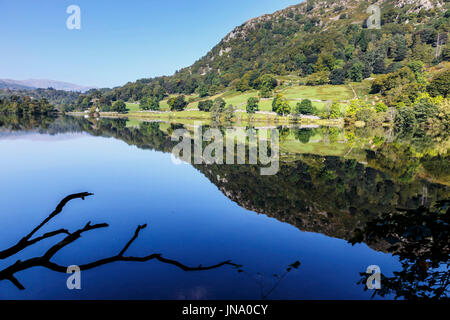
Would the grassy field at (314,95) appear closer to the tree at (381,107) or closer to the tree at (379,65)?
the tree at (381,107)

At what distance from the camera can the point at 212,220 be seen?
50.0 ft

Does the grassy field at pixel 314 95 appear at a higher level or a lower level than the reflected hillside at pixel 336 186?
higher

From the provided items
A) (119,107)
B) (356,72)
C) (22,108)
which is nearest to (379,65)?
(356,72)

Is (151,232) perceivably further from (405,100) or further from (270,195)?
(405,100)

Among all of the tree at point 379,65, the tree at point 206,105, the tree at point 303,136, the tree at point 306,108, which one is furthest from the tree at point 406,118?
the tree at point 206,105

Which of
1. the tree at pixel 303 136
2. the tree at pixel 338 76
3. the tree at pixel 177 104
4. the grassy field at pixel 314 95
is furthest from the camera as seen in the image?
the tree at pixel 177 104

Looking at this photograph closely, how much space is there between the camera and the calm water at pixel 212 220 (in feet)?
30.5

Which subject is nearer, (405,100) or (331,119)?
(405,100)

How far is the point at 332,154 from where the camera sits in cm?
3481

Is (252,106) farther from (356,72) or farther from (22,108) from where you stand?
(22,108)

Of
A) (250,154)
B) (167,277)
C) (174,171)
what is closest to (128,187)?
(174,171)

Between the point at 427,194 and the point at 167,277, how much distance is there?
18.3m

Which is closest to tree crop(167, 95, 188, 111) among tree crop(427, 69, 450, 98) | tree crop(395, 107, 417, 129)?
tree crop(395, 107, 417, 129)

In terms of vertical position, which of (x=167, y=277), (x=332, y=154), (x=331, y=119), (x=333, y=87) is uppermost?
(x=333, y=87)
